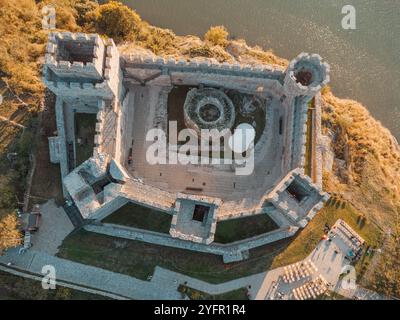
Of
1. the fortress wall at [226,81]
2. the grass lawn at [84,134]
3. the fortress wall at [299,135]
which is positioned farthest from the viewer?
the fortress wall at [226,81]

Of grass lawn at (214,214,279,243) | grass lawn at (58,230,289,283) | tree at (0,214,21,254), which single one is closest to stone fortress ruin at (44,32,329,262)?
grass lawn at (214,214,279,243)

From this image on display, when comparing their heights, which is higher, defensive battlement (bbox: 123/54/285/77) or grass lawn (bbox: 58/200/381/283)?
defensive battlement (bbox: 123/54/285/77)

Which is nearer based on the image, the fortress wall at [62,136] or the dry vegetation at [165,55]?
the fortress wall at [62,136]

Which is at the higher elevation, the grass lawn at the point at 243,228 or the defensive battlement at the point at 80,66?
the defensive battlement at the point at 80,66

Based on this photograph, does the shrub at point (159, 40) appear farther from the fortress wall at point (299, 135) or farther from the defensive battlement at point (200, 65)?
the fortress wall at point (299, 135)

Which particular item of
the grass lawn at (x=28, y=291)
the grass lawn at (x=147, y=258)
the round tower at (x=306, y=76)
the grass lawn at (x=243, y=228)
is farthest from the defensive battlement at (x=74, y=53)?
the grass lawn at (x=28, y=291)

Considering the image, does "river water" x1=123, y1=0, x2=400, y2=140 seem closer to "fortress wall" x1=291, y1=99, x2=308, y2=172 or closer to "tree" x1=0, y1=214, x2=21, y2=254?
"fortress wall" x1=291, y1=99, x2=308, y2=172

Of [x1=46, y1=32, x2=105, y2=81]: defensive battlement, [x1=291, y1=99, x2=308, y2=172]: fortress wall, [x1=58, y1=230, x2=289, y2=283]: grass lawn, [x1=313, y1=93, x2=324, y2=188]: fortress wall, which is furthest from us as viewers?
[x1=313, y1=93, x2=324, y2=188]: fortress wall
